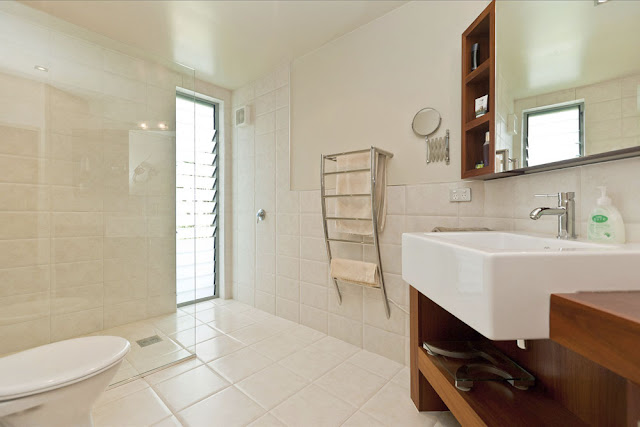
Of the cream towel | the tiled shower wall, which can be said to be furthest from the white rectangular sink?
the cream towel

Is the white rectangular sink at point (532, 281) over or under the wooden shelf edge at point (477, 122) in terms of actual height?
under

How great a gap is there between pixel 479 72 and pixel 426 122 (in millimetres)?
328

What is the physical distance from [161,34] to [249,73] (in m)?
0.72

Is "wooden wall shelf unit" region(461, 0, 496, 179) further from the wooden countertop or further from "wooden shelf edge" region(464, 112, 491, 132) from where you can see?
the wooden countertop

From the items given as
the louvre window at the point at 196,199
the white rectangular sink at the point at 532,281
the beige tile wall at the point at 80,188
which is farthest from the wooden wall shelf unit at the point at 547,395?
the beige tile wall at the point at 80,188

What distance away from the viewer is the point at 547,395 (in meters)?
0.98

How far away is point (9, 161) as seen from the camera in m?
1.43

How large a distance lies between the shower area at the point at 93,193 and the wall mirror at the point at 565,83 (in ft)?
6.36

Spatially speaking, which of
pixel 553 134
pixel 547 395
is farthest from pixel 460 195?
pixel 547 395

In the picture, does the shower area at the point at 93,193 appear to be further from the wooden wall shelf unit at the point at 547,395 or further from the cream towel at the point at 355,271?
the wooden wall shelf unit at the point at 547,395

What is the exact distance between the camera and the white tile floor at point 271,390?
119 cm

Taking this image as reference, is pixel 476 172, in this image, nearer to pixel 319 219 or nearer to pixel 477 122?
pixel 477 122

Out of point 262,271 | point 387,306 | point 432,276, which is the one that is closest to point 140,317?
point 262,271

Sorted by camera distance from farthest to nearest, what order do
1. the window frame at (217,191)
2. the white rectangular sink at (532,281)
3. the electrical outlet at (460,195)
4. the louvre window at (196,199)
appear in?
1. the window frame at (217,191)
2. the louvre window at (196,199)
3. the electrical outlet at (460,195)
4. the white rectangular sink at (532,281)
